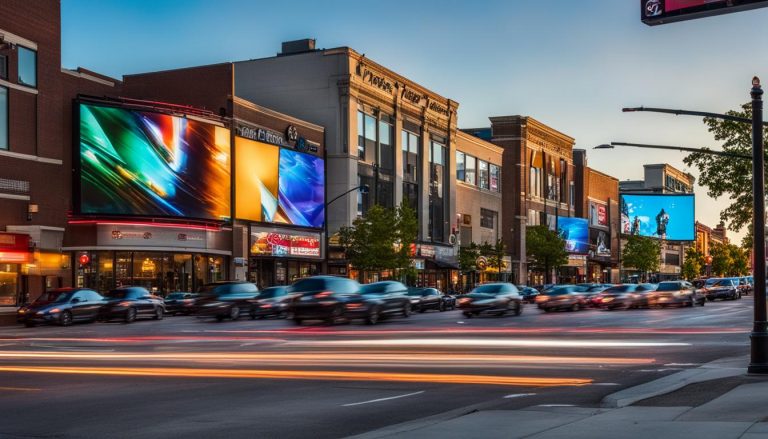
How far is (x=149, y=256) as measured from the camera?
58031 mm

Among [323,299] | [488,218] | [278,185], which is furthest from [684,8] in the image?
[488,218]

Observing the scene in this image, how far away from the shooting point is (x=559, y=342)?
2588cm

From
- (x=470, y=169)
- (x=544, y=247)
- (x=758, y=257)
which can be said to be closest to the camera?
(x=758, y=257)

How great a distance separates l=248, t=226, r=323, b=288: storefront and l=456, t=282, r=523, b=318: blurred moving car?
2316 centimetres

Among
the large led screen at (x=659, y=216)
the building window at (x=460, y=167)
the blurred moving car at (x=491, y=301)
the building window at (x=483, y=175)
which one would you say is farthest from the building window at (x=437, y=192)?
the large led screen at (x=659, y=216)

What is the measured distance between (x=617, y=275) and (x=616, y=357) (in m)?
130

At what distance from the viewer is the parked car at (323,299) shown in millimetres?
35531

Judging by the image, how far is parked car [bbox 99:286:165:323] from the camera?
41.8 m

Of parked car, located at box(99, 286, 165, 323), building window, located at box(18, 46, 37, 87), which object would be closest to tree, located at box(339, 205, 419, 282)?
parked car, located at box(99, 286, 165, 323)

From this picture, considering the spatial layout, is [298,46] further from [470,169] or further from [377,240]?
[470,169]

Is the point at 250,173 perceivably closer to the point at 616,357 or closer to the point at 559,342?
the point at 559,342

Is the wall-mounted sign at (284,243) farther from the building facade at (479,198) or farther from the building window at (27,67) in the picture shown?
the building facade at (479,198)

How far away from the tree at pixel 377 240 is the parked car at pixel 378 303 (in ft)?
91.4

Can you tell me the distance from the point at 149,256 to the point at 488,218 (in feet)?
159
